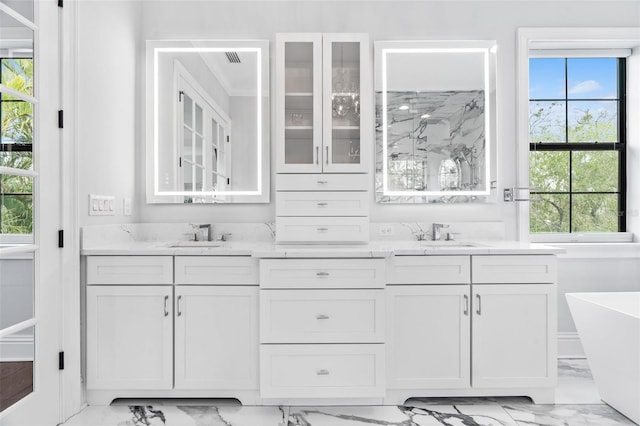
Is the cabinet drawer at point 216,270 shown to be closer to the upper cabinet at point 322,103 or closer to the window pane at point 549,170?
the upper cabinet at point 322,103

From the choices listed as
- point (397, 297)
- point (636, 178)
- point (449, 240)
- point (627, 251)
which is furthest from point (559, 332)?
point (397, 297)

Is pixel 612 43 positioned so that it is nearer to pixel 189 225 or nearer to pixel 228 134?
pixel 228 134

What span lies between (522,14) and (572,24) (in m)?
0.36

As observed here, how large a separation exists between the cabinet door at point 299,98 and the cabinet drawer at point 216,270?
2.23ft

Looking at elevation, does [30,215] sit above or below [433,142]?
below

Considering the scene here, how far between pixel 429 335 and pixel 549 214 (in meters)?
1.55

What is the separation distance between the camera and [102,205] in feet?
7.21

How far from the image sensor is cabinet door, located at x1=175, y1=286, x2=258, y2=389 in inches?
80.1

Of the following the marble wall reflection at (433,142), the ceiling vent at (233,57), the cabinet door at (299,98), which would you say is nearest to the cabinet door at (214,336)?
the cabinet door at (299,98)

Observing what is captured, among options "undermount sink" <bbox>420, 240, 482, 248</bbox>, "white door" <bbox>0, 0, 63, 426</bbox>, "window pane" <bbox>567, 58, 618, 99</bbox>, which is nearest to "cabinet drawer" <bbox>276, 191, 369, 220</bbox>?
"undermount sink" <bbox>420, 240, 482, 248</bbox>

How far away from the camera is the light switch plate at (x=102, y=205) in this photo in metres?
2.10

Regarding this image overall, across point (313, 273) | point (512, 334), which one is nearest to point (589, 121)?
point (512, 334)

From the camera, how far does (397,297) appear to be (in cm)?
207

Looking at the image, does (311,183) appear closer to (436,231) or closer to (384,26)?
(436,231)
